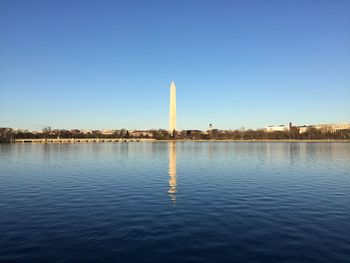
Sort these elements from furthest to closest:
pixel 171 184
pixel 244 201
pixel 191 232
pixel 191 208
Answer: pixel 171 184 < pixel 244 201 < pixel 191 208 < pixel 191 232

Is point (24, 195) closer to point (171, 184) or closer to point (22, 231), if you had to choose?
point (22, 231)

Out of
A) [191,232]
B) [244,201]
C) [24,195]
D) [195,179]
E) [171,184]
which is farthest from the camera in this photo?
[195,179]

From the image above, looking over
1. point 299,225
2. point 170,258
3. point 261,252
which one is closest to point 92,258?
point 170,258

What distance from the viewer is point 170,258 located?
12.2 metres

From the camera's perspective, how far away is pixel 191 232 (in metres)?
15.5

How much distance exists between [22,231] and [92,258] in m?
5.95

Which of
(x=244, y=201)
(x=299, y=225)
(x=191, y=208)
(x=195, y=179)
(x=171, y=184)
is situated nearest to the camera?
(x=299, y=225)

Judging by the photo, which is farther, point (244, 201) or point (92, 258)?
point (244, 201)

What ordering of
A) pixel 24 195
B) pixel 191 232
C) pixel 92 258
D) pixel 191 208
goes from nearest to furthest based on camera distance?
pixel 92 258 → pixel 191 232 → pixel 191 208 → pixel 24 195

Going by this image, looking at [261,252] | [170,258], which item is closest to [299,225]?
[261,252]

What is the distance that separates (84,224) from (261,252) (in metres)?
9.74

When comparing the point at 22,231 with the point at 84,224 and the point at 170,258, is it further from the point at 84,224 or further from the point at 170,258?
the point at 170,258

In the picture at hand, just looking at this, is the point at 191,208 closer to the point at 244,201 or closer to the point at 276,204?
the point at 244,201

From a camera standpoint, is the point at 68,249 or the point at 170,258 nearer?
the point at 170,258
